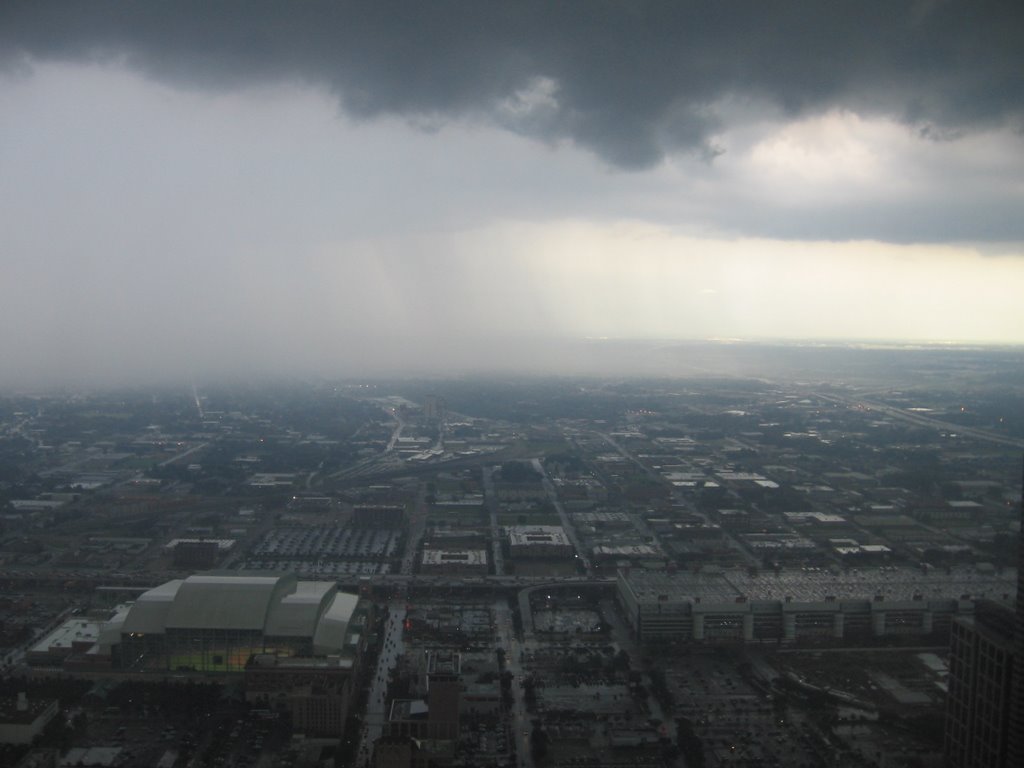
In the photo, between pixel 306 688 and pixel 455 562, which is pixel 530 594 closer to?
pixel 455 562

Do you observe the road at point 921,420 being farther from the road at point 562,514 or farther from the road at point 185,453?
the road at point 185,453

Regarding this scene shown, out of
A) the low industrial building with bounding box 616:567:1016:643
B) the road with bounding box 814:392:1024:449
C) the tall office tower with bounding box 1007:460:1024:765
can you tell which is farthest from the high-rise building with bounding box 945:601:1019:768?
the road with bounding box 814:392:1024:449

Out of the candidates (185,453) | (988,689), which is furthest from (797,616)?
(185,453)

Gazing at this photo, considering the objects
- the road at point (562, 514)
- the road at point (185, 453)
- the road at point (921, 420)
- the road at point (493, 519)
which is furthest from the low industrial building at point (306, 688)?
the road at point (185, 453)

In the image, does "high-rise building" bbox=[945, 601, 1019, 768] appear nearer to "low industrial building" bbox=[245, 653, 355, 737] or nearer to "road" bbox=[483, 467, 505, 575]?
"low industrial building" bbox=[245, 653, 355, 737]

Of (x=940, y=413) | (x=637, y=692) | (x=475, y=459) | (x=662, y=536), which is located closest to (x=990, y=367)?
(x=940, y=413)

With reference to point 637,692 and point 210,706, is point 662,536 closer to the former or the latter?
point 637,692
